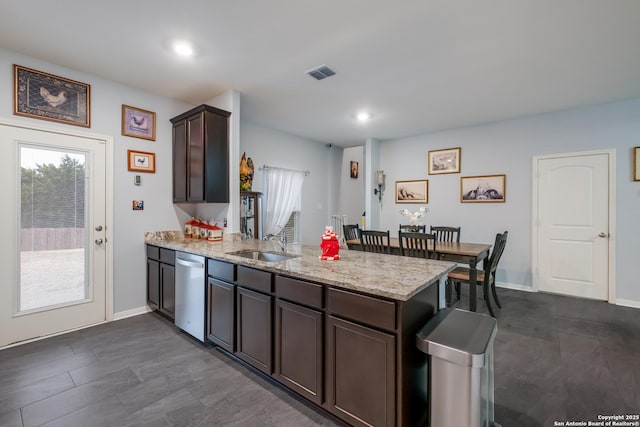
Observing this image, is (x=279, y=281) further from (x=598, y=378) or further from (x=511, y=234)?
(x=511, y=234)

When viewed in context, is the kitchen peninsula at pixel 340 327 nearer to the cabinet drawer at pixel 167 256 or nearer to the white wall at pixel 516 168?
the cabinet drawer at pixel 167 256

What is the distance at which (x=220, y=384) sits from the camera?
2047 millimetres

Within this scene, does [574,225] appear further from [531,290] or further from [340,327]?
[340,327]

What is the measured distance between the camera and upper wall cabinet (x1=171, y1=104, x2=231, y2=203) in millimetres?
3184

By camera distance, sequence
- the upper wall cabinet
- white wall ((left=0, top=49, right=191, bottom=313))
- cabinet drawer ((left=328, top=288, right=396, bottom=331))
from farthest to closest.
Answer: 1. the upper wall cabinet
2. white wall ((left=0, top=49, right=191, bottom=313))
3. cabinet drawer ((left=328, top=288, right=396, bottom=331))

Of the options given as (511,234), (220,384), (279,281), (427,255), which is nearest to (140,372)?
(220,384)

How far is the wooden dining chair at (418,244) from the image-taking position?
10.9 feet

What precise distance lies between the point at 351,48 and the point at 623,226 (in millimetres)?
4176

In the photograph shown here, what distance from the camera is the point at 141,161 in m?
3.38

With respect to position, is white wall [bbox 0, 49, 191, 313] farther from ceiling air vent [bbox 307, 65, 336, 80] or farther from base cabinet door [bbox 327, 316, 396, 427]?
base cabinet door [bbox 327, 316, 396, 427]

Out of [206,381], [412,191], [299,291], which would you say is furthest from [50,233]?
[412,191]

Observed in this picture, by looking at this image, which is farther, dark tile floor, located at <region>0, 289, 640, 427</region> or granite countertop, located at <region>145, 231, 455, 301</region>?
dark tile floor, located at <region>0, 289, 640, 427</region>

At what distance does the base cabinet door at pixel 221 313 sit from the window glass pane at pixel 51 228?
1594mm

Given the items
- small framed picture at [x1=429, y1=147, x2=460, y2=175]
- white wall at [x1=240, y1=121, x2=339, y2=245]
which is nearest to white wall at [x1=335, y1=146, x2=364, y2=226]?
white wall at [x1=240, y1=121, x2=339, y2=245]
